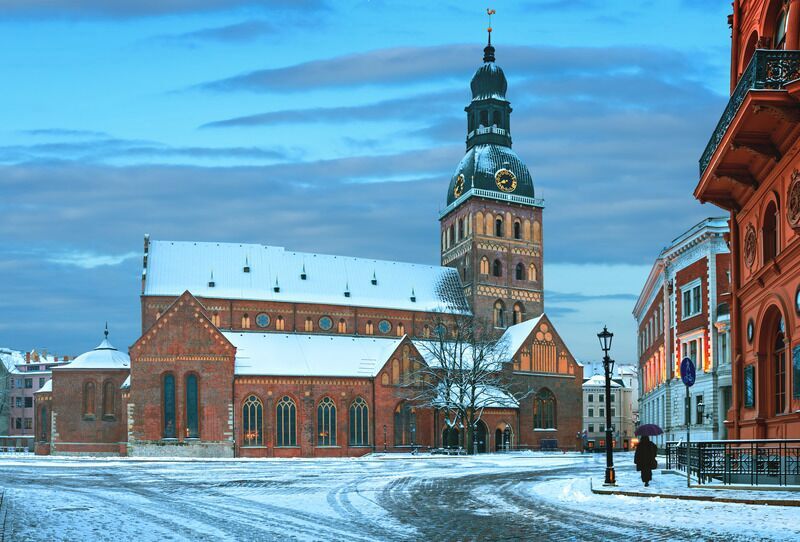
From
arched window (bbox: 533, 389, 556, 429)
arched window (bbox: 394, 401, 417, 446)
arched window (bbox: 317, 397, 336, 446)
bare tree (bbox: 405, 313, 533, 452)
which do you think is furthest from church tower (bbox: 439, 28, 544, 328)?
arched window (bbox: 317, 397, 336, 446)

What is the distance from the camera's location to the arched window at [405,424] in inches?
2891

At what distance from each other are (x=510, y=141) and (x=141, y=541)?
7786 centimetres

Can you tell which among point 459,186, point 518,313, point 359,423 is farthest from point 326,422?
point 459,186

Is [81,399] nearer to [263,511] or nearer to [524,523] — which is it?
[263,511]

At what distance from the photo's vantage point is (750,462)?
21812mm

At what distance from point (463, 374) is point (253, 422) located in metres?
16.6

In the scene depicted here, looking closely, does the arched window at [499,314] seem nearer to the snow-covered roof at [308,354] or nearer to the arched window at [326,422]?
the snow-covered roof at [308,354]

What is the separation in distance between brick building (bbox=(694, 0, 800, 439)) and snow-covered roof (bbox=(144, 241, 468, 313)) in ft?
180

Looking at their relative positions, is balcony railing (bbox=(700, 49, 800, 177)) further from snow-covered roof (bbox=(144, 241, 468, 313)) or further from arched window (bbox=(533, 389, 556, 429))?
arched window (bbox=(533, 389, 556, 429))

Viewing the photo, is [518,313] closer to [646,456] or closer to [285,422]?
[285,422]

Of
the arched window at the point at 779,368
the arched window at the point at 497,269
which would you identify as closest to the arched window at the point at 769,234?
the arched window at the point at 779,368

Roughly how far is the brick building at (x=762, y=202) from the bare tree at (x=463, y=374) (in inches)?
1667

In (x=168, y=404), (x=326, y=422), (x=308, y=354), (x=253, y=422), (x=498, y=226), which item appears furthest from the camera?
(x=498, y=226)

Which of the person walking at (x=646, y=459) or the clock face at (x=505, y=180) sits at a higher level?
the clock face at (x=505, y=180)
